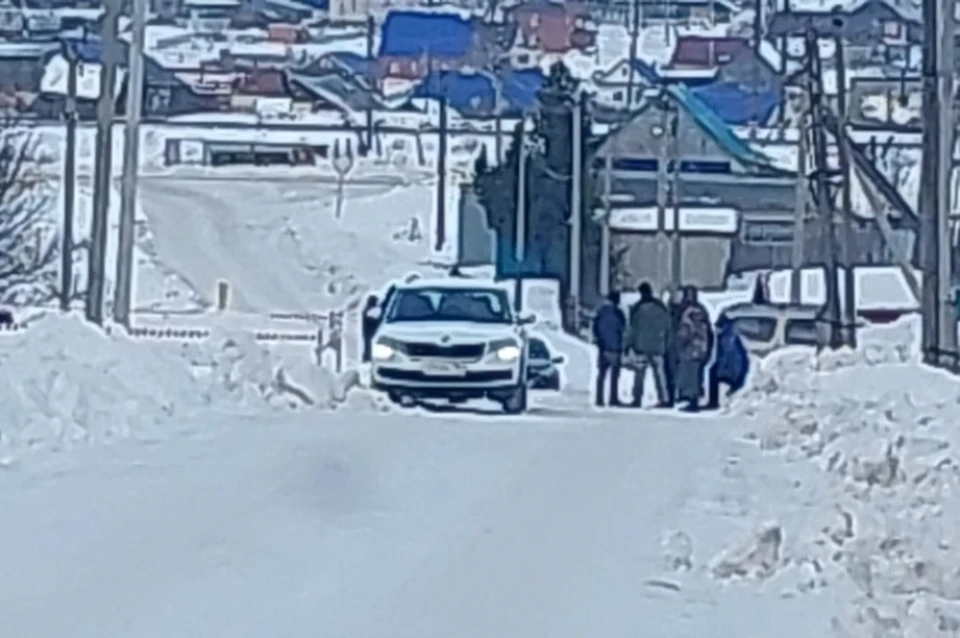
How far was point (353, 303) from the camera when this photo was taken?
70.6m

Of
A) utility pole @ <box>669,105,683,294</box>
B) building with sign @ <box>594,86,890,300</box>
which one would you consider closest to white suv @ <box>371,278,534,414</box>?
utility pole @ <box>669,105,683,294</box>

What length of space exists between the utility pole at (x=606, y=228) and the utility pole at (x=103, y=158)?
27.2m

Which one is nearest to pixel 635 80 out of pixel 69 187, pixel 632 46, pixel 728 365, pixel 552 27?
pixel 632 46

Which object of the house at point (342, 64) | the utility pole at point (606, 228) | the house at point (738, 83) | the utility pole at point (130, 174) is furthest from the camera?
the house at point (342, 64)

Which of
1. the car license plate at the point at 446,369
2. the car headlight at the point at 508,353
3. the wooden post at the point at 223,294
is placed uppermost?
the wooden post at the point at 223,294

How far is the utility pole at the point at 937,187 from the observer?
2383cm

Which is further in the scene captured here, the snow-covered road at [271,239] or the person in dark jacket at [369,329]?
the snow-covered road at [271,239]

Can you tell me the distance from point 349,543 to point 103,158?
20.0m

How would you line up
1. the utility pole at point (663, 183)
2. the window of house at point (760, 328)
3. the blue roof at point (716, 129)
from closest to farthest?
the window of house at point (760, 328) < the utility pole at point (663, 183) < the blue roof at point (716, 129)

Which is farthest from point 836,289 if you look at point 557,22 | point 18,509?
point 557,22

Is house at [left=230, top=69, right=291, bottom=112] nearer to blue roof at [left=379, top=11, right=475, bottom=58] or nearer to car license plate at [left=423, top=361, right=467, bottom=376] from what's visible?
blue roof at [left=379, top=11, right=475, bottom=58]

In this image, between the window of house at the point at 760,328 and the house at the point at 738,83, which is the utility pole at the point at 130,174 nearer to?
the window of house at the point at 760,328

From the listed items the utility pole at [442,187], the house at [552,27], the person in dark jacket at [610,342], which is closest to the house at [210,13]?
the house at [552,27]

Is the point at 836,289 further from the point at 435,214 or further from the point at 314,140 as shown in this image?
the point at 314,140
